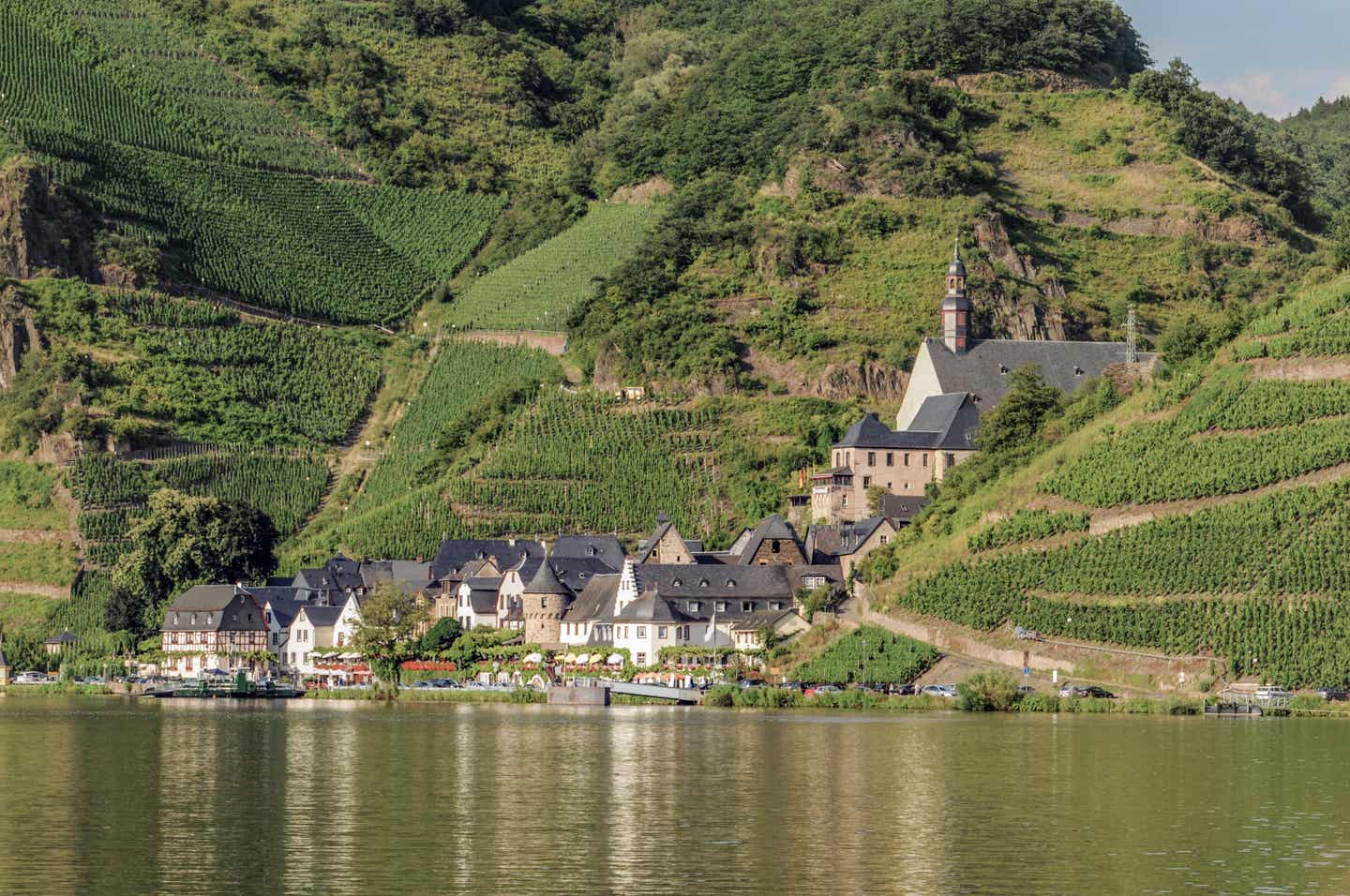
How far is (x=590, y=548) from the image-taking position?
A: 4665 inches

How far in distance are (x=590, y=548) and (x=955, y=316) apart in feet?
75.3

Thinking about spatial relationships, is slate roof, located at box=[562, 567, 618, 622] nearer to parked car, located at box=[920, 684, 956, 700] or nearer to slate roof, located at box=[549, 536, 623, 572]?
slate roof, located at box=[549, 536, 623, 572]

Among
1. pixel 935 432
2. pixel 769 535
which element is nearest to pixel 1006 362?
pixel 935 432

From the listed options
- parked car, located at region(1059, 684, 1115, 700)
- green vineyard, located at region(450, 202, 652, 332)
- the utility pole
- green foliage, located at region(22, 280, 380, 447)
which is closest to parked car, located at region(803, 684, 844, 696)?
parked car, located at region(1059, 684, 1115, 700)

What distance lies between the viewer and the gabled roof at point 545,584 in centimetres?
11119

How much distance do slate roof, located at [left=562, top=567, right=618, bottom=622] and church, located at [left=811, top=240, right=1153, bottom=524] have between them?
1222cm

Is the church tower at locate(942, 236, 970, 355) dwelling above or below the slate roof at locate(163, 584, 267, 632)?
above

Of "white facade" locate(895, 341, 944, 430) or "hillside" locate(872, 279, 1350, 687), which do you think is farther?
"white facade" locate(895, 341, 944, 430)

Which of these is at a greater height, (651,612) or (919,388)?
(919,388)

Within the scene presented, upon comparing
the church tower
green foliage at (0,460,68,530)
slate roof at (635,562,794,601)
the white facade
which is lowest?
slate roof at (635,562,794,601)

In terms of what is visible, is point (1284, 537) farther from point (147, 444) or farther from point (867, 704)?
point (147, 444)

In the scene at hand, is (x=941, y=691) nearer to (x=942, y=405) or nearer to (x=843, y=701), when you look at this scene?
(x=843, y=701)

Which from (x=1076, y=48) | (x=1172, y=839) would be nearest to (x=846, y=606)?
(x=1172, y=839)

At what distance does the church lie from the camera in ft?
376
